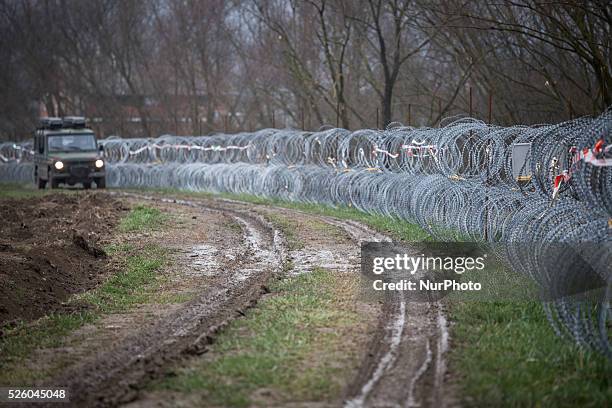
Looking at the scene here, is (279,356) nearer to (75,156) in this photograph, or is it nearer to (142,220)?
(142,220)

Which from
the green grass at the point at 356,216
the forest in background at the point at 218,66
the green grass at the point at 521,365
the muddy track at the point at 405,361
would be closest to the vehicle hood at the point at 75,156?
the green grass at the point at 356,216

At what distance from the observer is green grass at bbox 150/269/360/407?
6887 mm

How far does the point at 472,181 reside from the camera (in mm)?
14484

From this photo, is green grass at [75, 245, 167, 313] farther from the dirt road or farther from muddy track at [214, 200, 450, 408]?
muddy track at [214, 200, 450, 408]

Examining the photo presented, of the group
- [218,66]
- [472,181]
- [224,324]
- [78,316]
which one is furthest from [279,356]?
[218,66]

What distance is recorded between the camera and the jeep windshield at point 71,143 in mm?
34594

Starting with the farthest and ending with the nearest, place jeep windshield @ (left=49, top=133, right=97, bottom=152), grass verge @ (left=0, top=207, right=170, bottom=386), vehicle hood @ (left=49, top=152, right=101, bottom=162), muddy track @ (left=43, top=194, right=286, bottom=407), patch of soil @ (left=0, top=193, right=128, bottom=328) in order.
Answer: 1. jeep windshield @ (left=49, top=133, right=97, bottom=152)
2. vehicle hood @ (left=49, top=152, right=101, bottom=162)
3. patch of soil @ (left=0, top=193, right=128, bottom=328)
4. grass verge @ (left=0, top=207, right=170, bottom=386)
5. muddy track @ (left=43, top=194, right=286, bottom=407)

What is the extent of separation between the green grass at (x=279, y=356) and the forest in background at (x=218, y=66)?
18.6 metres

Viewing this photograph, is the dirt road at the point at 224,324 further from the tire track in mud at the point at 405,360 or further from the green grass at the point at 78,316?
the green grass at the point at 78,316

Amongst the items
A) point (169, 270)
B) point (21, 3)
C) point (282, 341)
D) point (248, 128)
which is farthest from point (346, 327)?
point (21, 3)

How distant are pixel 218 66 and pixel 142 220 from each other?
33047 mm

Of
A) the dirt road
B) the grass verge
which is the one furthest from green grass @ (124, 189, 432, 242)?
the grass verge

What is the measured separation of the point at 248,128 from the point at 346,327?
40.8 m

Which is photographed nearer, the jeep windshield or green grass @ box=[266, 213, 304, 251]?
green grass @ box=[266, 213, 304, 251]
